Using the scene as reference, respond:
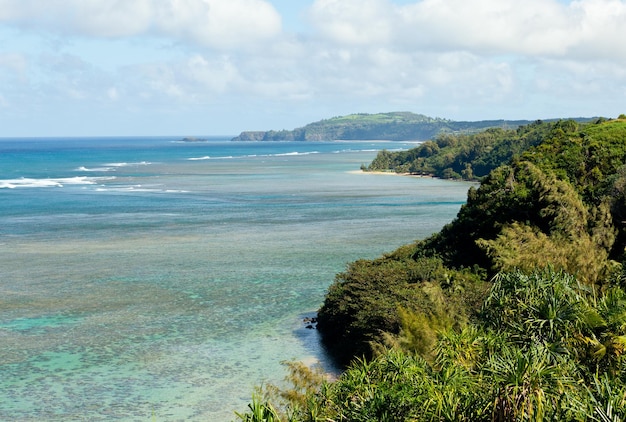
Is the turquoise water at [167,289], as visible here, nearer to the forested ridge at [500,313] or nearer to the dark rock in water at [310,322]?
the dark rock in water at [310,322]

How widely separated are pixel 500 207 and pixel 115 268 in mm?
27013

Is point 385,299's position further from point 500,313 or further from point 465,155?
point 465,155

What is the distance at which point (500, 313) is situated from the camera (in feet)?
78.2

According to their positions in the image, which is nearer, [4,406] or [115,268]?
[4,406]

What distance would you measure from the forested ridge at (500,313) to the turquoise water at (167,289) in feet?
12.2

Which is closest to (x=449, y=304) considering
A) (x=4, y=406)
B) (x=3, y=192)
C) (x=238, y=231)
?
(x=4, y=406)

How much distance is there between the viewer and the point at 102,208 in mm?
91688

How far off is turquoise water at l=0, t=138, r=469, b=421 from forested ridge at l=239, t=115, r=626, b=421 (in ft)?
12.2

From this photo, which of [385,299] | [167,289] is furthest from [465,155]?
[385,299]

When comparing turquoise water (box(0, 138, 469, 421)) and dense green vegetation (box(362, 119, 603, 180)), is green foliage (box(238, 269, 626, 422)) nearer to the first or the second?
turquoise water (box(0, 138, 469, 421))

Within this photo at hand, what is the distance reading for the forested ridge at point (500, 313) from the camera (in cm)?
1747

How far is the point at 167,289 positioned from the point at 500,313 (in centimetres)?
2962

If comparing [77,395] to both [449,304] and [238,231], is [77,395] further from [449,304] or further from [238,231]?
[238,231]

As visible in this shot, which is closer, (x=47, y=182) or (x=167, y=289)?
(x=167, y=289)
